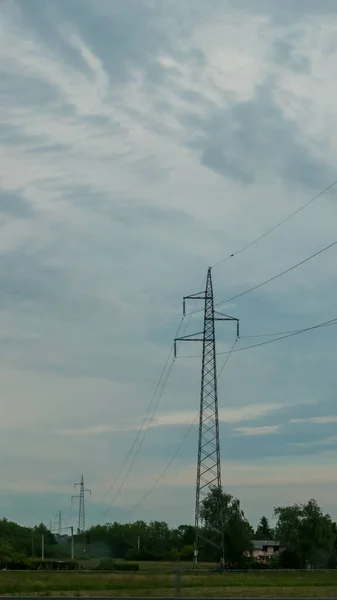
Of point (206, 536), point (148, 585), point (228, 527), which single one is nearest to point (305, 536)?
point (228, 527)

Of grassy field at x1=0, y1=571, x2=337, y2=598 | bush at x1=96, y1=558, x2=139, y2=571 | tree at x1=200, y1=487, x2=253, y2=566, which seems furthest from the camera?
tree at x1=200, y1=487, x2=253, y2=566

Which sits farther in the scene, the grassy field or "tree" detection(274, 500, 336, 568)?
"tree" detection(274, 500, 336, 568)

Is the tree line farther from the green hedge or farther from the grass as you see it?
the grass

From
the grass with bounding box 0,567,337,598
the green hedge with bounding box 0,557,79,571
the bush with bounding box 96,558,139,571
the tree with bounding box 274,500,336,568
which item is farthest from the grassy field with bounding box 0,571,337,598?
the tree with bounding box 274,500,336,568

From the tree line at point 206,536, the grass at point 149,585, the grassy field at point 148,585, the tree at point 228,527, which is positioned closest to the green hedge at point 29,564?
the tree line at point 206,536

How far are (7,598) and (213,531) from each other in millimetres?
48280

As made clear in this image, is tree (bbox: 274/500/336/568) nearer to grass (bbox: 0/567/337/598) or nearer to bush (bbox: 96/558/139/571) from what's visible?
bush (bbox: 96/558/139/571)

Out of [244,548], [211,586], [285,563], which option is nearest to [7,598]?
[211,586]

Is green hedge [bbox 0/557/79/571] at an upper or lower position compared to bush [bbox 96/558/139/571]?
lower

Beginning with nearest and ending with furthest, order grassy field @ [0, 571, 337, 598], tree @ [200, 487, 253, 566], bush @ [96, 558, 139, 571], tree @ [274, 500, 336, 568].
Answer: grassy field @ [0, 571, 337, 598] → bush @ [96, 558, 139, 571] → tree @ [200, 487, 253, 566] → tree @ [274, 500, 336, 568]

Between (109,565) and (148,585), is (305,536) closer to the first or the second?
(109,565)

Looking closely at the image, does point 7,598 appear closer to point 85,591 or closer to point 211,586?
point 85,591

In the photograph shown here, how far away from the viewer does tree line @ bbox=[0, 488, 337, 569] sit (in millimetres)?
80500

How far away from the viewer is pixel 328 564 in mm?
115312
